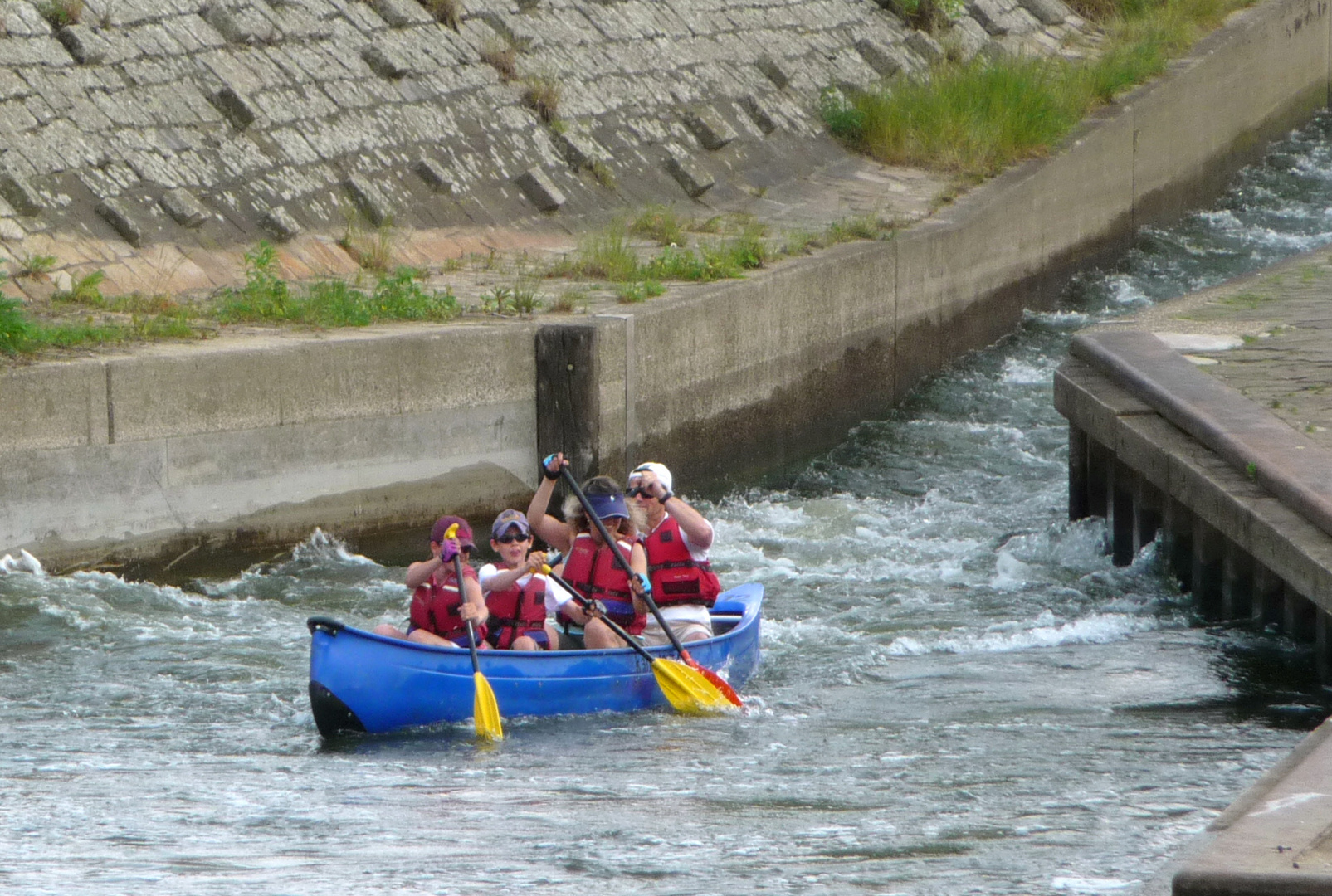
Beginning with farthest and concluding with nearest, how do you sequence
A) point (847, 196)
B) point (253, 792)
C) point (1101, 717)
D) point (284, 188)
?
point (847, 196) < point (284, 188) < point (1101, 717) < point (253, 792)

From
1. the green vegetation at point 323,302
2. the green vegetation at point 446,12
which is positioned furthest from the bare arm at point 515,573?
the green vegetation at point 446,12

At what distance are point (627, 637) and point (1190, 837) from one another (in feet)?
9.22

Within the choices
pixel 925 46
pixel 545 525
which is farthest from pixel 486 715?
pixel 925 46

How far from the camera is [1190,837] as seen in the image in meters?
5.77

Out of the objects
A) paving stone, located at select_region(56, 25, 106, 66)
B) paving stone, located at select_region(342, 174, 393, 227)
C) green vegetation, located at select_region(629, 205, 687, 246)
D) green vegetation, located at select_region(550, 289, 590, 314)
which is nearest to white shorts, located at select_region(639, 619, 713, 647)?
green vegetation, located at select_region(550, 289, 590, 314)

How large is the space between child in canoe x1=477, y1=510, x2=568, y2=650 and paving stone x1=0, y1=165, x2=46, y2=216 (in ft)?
14.6

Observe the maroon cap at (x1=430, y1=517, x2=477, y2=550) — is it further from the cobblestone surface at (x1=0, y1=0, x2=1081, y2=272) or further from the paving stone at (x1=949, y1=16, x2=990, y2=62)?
the paving stone at (x1=949, y1=16, x2=990, y2=62)

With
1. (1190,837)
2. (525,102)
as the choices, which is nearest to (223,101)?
(525,102)

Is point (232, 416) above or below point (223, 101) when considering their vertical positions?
below

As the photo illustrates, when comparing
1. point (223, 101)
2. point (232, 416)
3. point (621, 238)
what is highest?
point (223, 101)

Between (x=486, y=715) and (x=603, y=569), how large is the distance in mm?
1174

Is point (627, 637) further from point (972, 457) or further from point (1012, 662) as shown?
point (972, 457)

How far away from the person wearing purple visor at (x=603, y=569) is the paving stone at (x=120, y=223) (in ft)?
13.5

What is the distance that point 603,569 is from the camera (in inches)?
326
